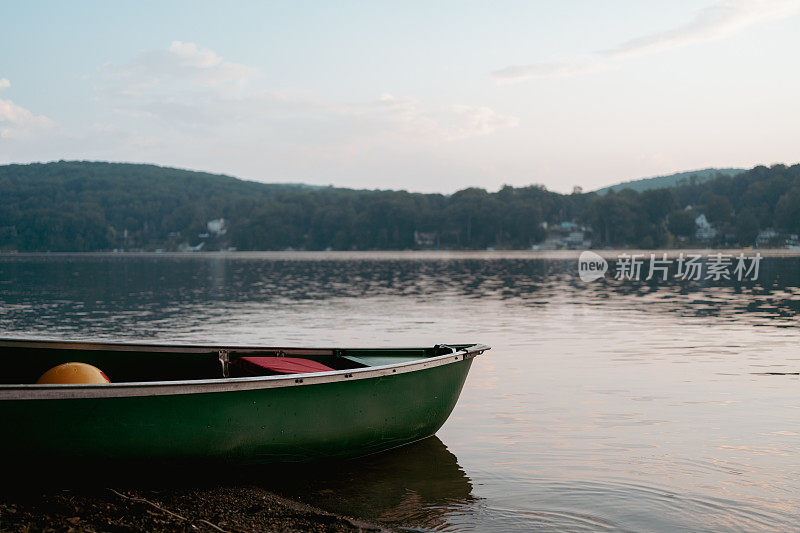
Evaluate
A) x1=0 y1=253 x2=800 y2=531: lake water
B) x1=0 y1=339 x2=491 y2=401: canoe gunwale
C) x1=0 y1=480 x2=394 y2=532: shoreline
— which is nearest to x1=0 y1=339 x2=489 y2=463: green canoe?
x1=0 y1=339 x2=491 y2=401: canoe gunwale

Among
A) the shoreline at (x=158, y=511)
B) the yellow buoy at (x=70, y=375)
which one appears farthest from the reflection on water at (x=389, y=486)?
the yellow buoy at (x=70, y=375)

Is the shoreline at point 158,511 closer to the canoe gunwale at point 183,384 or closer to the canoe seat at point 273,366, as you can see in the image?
the canoe gunwale at point 183,384

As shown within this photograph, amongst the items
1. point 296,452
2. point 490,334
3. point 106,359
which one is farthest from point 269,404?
point 490,334

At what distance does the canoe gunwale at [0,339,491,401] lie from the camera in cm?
743

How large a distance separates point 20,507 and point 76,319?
74.5ft

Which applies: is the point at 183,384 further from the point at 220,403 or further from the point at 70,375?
the point at 70,375

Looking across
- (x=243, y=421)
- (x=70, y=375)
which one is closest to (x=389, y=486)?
(x=243, y=421)

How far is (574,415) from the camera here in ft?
41.0

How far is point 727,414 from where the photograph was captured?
1251 centimetres

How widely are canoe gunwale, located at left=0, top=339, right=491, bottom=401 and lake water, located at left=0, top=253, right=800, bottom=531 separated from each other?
1.27 metres

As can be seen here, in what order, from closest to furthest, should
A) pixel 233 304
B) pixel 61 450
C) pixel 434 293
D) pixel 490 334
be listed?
pixel 61 450
pixel 490 334
pixel 233 304
pixel 434 293

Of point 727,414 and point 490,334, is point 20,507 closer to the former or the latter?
point 727,414

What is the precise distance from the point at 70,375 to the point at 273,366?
234 centimetres

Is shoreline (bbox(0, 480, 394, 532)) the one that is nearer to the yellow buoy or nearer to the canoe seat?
the yellow buoy
